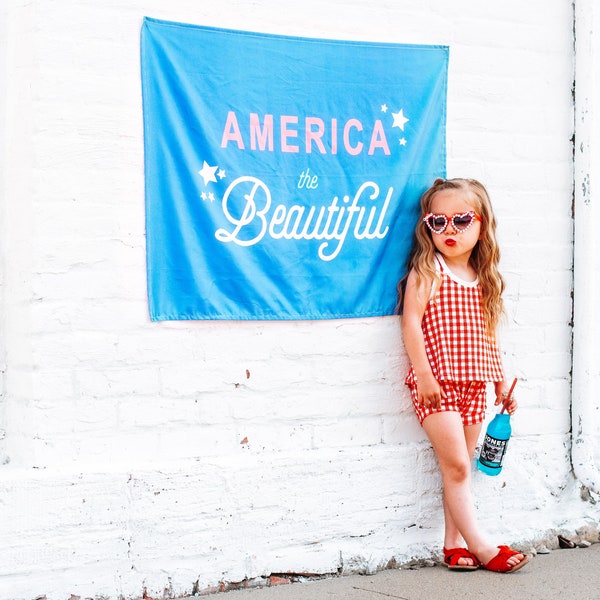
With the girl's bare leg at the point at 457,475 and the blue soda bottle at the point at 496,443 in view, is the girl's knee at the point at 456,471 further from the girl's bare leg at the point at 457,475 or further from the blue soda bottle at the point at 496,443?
the blue soda bottle at the point at 496,443

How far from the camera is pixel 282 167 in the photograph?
381cm

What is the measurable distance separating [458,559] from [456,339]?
0.91 metres

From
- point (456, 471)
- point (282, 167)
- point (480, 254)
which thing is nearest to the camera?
point (282, 167)

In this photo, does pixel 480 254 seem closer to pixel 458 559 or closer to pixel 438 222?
pixel 438 222

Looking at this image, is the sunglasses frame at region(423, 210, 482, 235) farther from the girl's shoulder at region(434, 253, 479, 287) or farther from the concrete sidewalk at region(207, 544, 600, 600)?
the concrete sidewalk at region(207, 544, 600, 600)

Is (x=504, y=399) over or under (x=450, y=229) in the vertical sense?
under

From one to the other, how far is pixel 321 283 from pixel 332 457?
72cm

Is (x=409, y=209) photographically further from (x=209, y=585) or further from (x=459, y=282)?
(x=209, y=585)

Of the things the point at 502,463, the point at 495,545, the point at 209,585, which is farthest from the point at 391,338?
the point at 209,585

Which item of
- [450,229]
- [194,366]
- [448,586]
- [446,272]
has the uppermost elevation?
[450,229]

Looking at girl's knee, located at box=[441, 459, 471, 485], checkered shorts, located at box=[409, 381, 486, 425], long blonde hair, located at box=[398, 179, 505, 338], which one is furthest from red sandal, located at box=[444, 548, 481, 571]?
long blonde hair, located at box=[398, 179, 505, 338]

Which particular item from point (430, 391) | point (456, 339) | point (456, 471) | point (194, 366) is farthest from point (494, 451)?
point (194, 366)

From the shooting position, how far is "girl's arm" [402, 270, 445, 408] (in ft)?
12.7

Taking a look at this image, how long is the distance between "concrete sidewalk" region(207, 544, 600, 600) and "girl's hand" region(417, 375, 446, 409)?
2.30 feet
